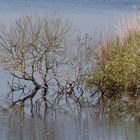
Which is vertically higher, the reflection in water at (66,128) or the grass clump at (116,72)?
the grass clump at (116,72)

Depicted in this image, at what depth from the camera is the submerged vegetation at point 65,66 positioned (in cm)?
1806

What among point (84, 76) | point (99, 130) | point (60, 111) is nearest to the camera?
point (99, 130)

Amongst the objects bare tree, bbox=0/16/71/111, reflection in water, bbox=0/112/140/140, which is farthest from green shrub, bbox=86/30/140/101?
reflection in water, bbox=0/112/140/140

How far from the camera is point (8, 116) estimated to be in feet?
50.4

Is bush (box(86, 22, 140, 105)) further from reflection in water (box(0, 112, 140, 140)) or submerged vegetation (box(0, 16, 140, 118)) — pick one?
reflection in water (box(0, 112, 140, 140))

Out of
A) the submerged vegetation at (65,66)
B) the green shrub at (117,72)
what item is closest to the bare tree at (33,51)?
the submerged vegetation at (65,66)

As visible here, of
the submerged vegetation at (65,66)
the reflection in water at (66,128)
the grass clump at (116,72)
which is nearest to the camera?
the reflection in water at (66,128)

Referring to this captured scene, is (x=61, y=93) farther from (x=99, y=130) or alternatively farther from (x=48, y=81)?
(x=99, y=130)

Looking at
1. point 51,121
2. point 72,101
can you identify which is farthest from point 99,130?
point 72,101

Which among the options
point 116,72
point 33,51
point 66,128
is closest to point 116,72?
point 116,72

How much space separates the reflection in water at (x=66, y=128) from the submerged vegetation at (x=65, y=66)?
2368mm

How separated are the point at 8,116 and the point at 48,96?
10.6 feet

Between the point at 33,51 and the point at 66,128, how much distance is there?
17.1ft

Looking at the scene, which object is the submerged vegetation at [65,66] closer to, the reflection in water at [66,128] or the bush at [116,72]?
the bush at [116,72]
